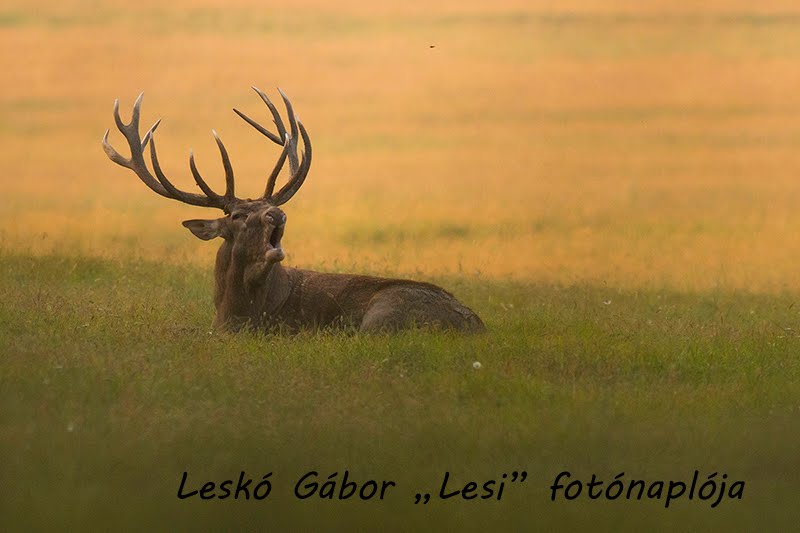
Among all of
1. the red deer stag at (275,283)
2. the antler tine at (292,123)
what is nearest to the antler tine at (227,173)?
the red deer stag at (275,283)

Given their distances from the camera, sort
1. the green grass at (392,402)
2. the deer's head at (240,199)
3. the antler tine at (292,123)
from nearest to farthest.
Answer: the green grass at (392,402), the deer's head at (240,199), the antler tine at (292,123)

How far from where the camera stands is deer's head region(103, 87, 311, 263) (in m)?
11.4

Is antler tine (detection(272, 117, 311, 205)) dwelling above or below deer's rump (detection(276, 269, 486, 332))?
above

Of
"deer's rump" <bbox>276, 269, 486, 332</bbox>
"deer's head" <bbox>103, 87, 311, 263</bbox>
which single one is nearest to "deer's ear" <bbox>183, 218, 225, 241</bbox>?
"deer's head" <bbox>103, 87, 311, 263</bbox>

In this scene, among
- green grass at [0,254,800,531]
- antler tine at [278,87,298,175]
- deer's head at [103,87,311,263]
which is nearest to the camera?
green grass at [0,254,800,531]

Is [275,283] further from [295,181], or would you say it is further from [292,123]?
[292,123]

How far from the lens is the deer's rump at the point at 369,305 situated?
37.7 ft

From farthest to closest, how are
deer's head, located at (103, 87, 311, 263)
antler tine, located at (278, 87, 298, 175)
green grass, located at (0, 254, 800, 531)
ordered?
antler tine, located at (278, 87, 298, 175) → deer's head, located at (103, 87, 311, 263) → green grass, located at (0, 254, 800, 531)

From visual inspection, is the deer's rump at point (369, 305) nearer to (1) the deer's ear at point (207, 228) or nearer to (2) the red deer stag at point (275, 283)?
(2) the red deer stag at point (275, 283)

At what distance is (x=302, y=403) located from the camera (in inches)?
357

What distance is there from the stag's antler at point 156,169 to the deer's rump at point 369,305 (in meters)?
1.01

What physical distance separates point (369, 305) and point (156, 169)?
2121 millimetres

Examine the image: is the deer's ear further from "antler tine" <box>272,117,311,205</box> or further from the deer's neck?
"antler tine" <box>272,117,311,205</box>

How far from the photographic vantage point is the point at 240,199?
11750 mm
